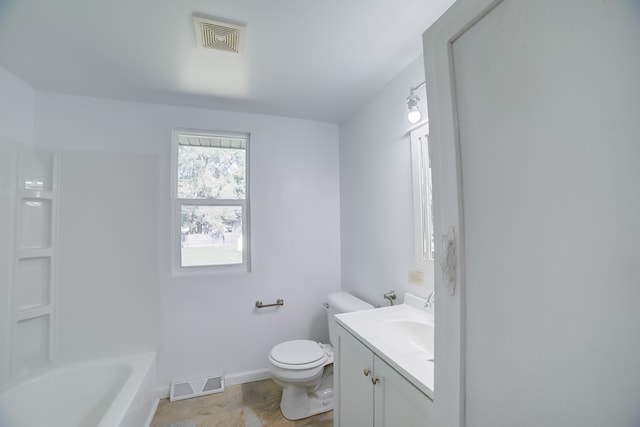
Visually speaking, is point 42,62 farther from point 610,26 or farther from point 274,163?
point 610,26

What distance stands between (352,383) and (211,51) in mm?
1991

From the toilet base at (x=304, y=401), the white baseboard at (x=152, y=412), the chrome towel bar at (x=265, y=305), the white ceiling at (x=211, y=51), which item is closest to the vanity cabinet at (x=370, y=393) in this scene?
the toilet base at (x=304, y=401)

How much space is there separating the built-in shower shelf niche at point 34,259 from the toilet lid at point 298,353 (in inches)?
62.2

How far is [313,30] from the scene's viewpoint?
147 centimetres

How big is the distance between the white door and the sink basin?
0.77m

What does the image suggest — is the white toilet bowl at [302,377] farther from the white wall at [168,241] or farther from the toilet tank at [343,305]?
the white wall at [168,241]

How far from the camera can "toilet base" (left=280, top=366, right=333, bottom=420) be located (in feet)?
6.37

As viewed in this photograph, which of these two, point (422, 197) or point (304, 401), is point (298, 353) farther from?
point (422, 197)

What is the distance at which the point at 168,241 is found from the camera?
2.27m

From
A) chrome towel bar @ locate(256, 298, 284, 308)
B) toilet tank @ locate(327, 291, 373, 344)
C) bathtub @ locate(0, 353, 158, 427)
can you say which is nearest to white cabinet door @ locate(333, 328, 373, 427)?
toilet tank @ locate(327, 291, 373, 344)

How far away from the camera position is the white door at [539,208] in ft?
1.14

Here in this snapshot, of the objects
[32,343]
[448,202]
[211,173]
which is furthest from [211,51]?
[32,343]

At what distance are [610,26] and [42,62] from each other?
2.55 metres

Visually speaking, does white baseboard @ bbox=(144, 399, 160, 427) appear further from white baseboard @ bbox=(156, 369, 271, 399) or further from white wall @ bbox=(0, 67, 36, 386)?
white wall @ bbox=(0, 67, 36, 386)
